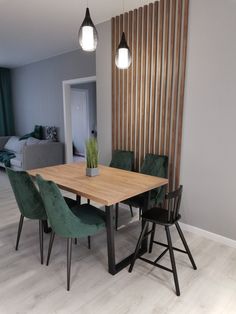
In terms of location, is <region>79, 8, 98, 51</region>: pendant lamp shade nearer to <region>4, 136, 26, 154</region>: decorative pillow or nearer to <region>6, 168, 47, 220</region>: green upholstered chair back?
<region>6, 168, 47, 220</region>: green upholstered chair back

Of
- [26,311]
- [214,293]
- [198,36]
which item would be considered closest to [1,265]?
[26,311]

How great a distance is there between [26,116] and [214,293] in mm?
6084

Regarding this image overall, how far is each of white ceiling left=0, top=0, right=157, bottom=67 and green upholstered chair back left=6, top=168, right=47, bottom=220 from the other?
6.79ft

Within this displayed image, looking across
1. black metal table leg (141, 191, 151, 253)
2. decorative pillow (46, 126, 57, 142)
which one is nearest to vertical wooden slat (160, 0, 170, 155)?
black metal table leg (141, 191, 151, 253)

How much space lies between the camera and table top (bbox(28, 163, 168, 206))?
1.87 meters

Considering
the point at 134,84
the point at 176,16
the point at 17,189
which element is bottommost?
the point at 17,189

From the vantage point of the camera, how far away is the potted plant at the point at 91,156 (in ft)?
7.79

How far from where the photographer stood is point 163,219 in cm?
201

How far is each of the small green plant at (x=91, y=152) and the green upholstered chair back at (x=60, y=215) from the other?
657 mm

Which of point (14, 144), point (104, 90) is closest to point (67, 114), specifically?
point (14, 144)

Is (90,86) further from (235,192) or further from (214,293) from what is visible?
(214,293)

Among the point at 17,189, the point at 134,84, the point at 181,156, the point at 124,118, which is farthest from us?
the point at 124,118

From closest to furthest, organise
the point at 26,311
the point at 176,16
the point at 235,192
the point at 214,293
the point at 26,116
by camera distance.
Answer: the point at 26,311
the point at 214,293
the point at 235,192
the point at 176,16
the point at 26,116

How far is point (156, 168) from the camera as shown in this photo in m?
2.90
